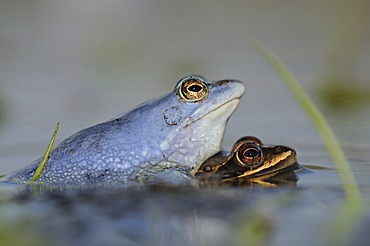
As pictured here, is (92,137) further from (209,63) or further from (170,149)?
(209,63)

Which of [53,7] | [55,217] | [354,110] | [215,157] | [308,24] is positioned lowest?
[55,217]

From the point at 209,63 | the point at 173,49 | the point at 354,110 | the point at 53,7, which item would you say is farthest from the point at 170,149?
the point at 53,7

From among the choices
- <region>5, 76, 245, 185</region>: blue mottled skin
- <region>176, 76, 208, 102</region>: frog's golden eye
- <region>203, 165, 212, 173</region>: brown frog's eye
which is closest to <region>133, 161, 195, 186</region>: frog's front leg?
<region>5, 76, 245, 185</region>: blue mottled skin

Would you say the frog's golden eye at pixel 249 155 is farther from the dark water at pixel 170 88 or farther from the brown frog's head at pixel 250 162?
the dark water at pixel 170 88

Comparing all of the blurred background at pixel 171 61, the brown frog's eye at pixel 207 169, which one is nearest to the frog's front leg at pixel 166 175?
the brown frog's eye at pixel 207 169

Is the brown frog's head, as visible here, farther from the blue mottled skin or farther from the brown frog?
the blue mottled skin

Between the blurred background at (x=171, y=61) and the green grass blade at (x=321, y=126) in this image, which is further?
the blurred background at (x=171, y=61)

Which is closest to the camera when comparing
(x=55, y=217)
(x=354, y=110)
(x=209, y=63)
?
(x=55, y=217)
